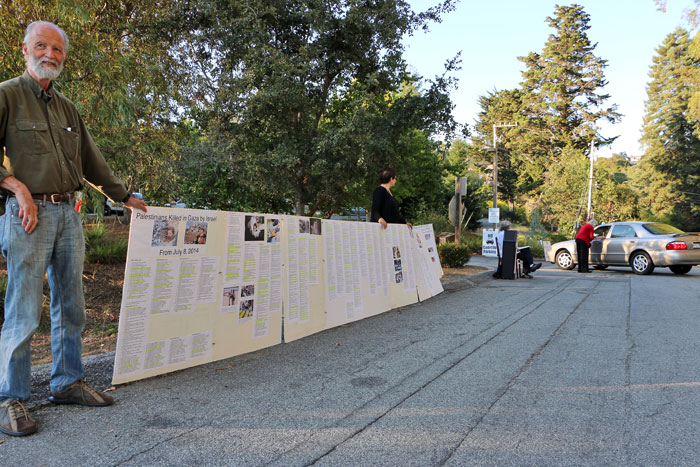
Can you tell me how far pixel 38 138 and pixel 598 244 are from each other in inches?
672

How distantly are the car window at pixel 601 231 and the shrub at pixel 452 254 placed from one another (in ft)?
Result: 18.8

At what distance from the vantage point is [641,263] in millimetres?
15086

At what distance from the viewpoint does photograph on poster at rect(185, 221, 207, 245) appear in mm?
4150

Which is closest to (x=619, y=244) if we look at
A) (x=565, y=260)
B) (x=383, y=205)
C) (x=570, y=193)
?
(x=565, y=260)

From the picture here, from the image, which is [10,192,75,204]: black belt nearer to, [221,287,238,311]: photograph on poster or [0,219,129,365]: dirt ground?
[221,287,238,311]: photograph on poster

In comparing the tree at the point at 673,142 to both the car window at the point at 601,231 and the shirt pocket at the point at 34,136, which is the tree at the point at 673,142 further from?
the shirt pocket at the point at 34,136

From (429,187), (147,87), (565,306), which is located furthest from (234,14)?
(429,187)

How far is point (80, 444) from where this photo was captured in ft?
8.77

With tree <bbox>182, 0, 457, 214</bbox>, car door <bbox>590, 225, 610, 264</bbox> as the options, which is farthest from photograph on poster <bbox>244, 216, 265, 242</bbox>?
car door <bbox>590, 225, 610, 264</bbox>

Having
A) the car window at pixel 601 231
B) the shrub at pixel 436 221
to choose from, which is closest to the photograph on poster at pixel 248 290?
the car window at pixel 601 231

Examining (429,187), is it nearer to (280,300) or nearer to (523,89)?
(280,300)

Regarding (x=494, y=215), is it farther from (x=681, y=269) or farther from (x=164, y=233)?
(x=164, y=233)

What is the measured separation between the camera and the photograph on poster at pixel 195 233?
415cm

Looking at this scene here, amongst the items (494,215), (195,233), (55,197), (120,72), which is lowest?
(195,233)
